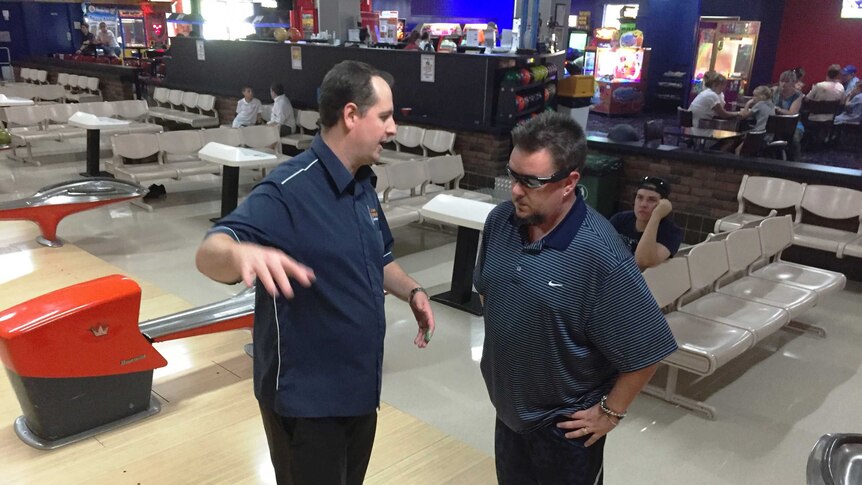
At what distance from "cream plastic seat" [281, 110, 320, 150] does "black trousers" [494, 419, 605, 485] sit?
24.6 ft

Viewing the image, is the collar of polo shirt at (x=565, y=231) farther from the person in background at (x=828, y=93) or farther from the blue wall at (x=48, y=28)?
the blue wall at (x=48, y=28)

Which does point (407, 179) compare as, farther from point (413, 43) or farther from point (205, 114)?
point (205, 114)

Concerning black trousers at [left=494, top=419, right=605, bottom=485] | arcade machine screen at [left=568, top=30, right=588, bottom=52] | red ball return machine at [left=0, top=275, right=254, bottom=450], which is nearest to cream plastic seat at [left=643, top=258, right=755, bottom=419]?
black trousers at [left=494, top=419, right=605, bottom=485]

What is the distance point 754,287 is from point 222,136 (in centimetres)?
603

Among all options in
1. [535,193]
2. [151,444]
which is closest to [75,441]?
[151,444]

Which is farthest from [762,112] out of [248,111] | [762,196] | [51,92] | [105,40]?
[105,40]

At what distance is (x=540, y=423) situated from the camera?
1.88 m

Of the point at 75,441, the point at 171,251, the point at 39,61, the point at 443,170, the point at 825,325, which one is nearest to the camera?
the point at 75,441

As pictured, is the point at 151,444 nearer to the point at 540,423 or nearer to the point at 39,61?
the point at 540,423

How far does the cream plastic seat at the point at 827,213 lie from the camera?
17.9 feet

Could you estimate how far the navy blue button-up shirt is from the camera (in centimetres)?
167

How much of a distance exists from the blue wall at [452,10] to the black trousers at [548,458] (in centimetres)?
1590

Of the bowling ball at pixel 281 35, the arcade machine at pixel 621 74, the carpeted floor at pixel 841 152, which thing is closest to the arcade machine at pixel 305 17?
the bowling ball at pixel 281 35

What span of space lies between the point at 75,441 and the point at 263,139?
5.80 metres
